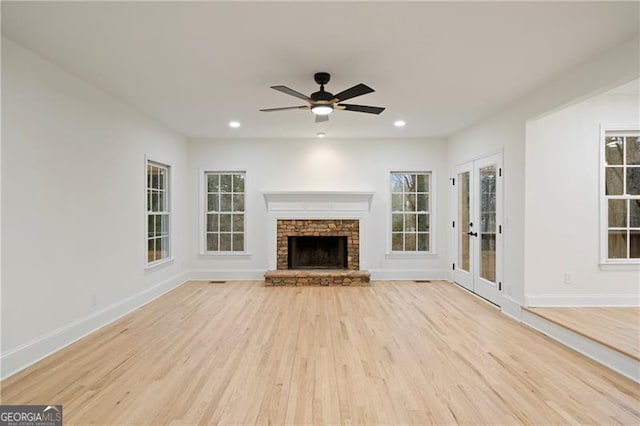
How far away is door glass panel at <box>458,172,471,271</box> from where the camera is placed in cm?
604

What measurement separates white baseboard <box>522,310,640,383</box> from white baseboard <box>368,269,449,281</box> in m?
2.69

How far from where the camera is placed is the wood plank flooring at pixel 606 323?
10.0ft

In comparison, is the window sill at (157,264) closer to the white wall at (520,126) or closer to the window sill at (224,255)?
the window sill at (224,255)

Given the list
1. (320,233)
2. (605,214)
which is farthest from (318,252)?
(605,214)

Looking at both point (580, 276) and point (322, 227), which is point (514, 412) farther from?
point (322, 227)

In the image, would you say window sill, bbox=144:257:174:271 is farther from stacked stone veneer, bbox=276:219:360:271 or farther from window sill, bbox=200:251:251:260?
stacked stone veneer, bbox=276:219:360:271

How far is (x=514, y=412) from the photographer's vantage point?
2.33 meters

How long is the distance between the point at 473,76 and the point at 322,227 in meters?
3.76

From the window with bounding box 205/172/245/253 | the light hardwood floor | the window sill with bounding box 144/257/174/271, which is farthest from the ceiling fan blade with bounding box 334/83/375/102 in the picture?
the window with bounding box 205/172/245/253

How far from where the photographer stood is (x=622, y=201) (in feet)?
14.3

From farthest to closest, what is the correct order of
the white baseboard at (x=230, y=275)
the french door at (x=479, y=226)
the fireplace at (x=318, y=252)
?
the fireplace at (x=318, y=252), the white baseboard at (x=230, y=275), the french door at (x=479, y=226)

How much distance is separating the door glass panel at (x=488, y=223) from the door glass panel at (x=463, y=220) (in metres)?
0.51

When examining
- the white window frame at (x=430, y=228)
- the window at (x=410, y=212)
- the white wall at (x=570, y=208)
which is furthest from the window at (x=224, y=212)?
the white wall at (x=570, y=208)

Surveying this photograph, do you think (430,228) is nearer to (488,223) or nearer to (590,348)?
(488,223)
